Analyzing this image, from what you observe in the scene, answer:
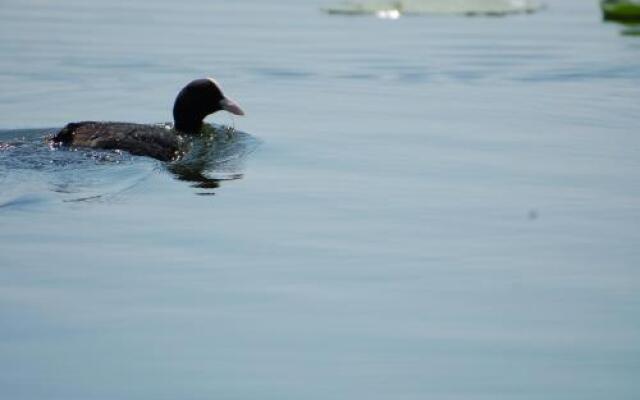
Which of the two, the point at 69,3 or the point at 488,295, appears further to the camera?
the point at 69,3

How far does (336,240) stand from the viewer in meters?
8.11

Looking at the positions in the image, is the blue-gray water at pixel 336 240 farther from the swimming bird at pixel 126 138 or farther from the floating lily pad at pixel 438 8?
the floating lily pad at pixel 438 8

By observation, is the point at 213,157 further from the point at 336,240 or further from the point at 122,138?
the point at 336,240

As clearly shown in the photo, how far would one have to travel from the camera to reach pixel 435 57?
662 inches

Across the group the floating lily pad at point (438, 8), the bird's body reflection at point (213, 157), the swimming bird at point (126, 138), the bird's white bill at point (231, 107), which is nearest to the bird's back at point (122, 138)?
the swimming bird at point (126, 138)

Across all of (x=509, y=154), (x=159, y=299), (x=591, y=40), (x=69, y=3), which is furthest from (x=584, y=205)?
(x=69, y=3)

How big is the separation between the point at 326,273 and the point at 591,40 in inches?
471

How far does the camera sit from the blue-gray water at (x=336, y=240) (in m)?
5.96

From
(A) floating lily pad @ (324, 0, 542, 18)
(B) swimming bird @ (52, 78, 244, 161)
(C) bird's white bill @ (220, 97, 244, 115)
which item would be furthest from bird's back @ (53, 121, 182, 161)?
(A) floating lily pad @ (324, 0, 542, 18)

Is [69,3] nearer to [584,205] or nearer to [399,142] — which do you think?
[399,142]

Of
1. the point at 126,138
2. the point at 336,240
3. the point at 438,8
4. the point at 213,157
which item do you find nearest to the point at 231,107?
the point at 213,157

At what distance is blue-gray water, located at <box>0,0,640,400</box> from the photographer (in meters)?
5.96

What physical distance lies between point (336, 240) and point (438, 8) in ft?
45.7

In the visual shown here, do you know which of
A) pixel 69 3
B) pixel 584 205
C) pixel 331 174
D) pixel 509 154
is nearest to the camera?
pixel 584 205
